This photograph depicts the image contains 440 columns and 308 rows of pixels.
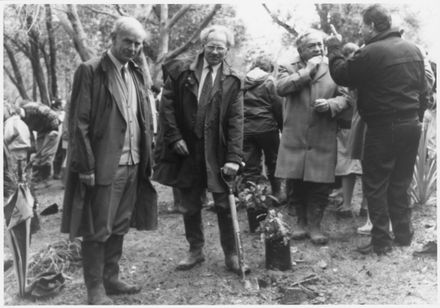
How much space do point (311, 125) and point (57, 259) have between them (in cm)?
266

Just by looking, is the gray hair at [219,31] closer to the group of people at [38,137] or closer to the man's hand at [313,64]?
the man's hand at [313,64]

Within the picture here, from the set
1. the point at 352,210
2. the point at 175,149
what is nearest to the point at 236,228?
the point at 175,149

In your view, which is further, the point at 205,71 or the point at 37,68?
the point at 37,68

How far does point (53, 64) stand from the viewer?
17594mm

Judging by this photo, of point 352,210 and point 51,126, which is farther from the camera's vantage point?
point 51,126

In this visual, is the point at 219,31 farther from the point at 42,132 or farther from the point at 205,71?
the point at 42,132

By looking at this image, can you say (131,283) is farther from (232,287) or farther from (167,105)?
(167,105)

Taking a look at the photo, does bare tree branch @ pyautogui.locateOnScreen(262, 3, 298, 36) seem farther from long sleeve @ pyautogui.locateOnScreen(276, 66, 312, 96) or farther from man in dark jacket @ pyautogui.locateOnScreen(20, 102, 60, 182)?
long sleeve @ pyautogui.locateOnScreen(276, 66, 312, 96)

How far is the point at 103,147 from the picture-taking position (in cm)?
364

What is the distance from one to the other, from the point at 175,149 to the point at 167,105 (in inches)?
15.2

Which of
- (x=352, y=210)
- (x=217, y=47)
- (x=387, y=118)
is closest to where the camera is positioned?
(x=217, y=47)

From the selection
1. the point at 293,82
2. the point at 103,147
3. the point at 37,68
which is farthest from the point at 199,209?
the point at 37,68

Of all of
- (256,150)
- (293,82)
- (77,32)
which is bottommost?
(256,150)

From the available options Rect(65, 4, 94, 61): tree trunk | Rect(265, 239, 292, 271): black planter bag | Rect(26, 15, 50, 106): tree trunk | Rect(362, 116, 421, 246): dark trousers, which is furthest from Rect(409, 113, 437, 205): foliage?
Rect(26, 15, 50, 106): tree trunk
